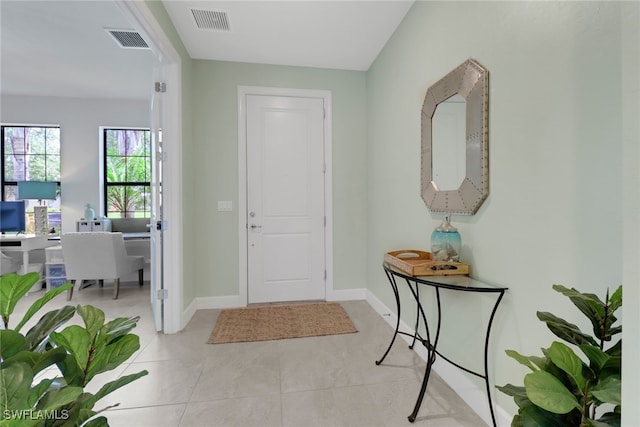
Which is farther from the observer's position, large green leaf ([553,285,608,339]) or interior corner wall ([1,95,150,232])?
interior corner wall ([1,95,150,232])

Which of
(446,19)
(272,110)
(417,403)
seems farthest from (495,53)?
(272,110)

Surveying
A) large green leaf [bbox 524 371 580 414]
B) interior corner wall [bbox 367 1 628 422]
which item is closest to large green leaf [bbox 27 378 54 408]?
large green leaf [bbox 524 371 580 414]

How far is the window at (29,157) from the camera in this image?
15.0 feet

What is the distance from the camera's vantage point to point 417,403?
5.08 ft

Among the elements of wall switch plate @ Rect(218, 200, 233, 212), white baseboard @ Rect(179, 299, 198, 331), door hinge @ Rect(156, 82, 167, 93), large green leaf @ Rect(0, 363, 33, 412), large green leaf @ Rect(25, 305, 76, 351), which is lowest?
white baseboard @ Rect(179, 299, 198, 331)

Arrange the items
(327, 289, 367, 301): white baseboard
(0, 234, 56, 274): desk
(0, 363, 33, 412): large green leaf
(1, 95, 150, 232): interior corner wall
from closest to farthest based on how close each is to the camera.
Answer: (0, 363, 33, 412): large green leaf < (327, 289, 367, 301): white baseboard < (0, 234, 56, 274): desk < (1, 95, 150, 232): interior corner wall

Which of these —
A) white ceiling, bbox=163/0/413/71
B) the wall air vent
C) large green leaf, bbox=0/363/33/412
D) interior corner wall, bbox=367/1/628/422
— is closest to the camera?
large green leaf, bbox=0/363/33/412

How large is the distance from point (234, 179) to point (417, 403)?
2.56 m

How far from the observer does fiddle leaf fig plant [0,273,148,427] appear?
550mm

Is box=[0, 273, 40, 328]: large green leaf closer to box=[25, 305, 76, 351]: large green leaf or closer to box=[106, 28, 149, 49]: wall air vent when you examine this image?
box=[25, 305, 76, 351]: large green leaf

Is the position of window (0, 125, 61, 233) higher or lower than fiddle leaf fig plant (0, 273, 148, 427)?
higher

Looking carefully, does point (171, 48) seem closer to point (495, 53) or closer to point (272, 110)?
point (272, 110)

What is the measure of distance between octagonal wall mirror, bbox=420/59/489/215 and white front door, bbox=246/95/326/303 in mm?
1510

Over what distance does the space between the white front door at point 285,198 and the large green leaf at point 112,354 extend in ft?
8.33
